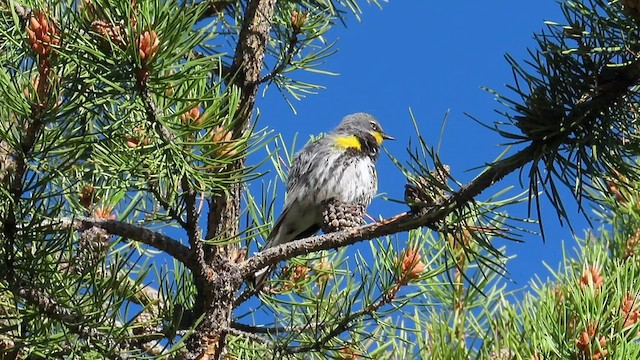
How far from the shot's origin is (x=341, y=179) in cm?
323

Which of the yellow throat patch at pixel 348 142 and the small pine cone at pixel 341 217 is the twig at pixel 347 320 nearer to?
the small pine cone at pixel 341 217

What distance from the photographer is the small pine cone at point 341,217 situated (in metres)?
1.96

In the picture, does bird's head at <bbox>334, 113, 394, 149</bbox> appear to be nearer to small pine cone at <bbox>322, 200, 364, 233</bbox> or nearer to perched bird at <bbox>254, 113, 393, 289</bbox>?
perched bird at <bbox>254, 113, 393, 289</bbox>

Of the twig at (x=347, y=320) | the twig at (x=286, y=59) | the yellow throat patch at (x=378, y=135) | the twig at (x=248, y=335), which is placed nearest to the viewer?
the twig at (x=248, y=335)

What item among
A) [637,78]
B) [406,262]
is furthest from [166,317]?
[637,78]

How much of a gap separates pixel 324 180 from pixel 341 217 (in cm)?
134

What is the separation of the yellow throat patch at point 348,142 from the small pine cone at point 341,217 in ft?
4.64

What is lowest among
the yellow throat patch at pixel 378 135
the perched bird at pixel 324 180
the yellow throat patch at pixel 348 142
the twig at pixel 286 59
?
the twig at pixel 286 59

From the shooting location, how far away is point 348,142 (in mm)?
3461

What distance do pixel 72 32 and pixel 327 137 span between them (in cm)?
215

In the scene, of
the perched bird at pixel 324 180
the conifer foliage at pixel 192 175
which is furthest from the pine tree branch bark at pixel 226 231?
the perched bird at pixel 324 180

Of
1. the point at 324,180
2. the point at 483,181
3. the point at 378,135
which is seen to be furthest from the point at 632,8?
the point at 378,135

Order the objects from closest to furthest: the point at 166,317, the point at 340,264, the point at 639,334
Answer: the point at 639,334
the point at 166,317
the point at 340,264

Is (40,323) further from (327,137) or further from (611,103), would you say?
(327,137)
